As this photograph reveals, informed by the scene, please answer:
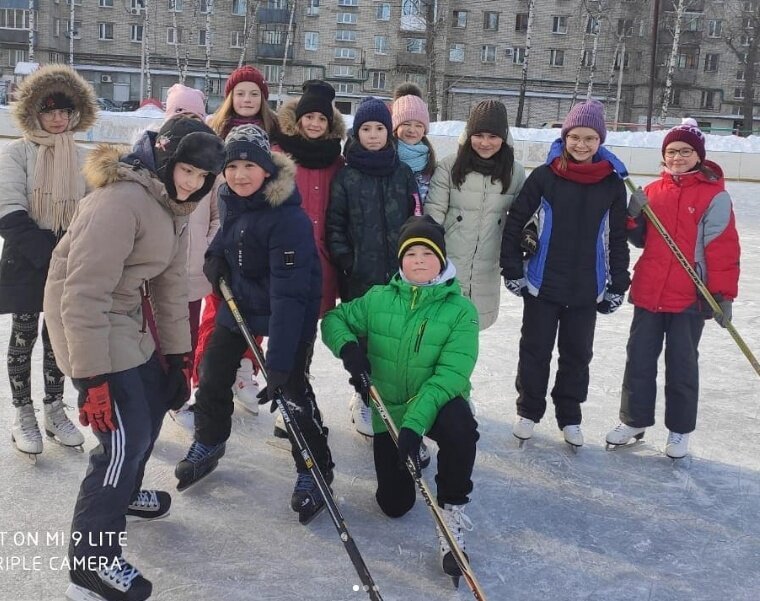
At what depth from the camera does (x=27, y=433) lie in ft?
10.6

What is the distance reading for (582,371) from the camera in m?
3.61

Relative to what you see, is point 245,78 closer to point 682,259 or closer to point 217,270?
point 217,270

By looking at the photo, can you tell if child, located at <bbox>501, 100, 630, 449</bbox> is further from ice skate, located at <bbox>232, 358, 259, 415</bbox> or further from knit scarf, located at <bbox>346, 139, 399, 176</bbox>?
ice skate, located at <bbox>232, 358, 259, 415</bbox>

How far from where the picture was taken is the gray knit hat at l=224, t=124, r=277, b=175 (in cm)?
274

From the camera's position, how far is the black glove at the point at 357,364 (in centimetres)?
277

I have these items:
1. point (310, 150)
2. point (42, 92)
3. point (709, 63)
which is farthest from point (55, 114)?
point (709, 63)

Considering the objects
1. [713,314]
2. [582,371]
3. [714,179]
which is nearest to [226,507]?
[582,371]

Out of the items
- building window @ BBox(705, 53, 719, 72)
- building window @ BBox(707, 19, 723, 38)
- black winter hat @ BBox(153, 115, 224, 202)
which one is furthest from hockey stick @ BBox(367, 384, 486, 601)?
building window @ BBox(707, 19, 723, 38)

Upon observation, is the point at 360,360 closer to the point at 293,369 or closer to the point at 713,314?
the point at 293,369

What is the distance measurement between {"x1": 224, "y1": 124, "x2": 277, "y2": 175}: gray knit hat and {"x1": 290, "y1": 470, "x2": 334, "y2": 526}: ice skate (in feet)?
3.99

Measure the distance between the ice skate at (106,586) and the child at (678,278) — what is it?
7.78ft

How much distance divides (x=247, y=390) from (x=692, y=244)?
2.36 meters

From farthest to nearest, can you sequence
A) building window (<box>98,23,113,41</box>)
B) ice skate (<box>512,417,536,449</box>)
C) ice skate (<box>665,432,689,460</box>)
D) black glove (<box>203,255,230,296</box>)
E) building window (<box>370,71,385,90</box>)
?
building window (<box>98,23,113,41</box>) < building window (<box>370,71,385,90</box>) < ice skate (<box>512,417,536,449</box>) < ice skate (<box>665,432,689,460</box>) < black glove (<box>203,255,230,296</box>)

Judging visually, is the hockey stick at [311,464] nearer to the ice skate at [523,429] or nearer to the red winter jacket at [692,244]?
the ice skate at [523,429]
